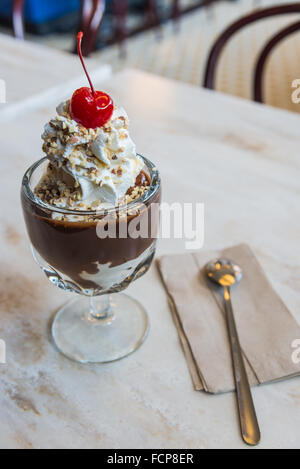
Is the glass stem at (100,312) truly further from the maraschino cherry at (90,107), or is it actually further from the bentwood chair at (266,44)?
the bentwood chair at (266,44)

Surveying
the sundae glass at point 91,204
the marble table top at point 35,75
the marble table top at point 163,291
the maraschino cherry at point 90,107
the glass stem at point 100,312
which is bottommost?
the glass stem at point 100,312

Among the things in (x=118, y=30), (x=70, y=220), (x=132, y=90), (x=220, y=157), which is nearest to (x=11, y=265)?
(x=70, y=220)

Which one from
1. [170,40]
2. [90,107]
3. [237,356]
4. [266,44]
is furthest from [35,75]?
[170,40]

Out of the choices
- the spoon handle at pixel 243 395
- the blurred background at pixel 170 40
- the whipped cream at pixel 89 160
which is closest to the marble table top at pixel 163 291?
the spoon handle at pixel 243 395

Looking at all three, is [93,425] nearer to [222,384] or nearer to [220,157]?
[222,384]

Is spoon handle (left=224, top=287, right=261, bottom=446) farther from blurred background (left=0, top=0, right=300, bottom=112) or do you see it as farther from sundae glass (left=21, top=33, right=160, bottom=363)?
blurred background (left=0, top=0, right=300, bottom=112)

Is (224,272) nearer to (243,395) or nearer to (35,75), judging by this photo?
(243,395)
